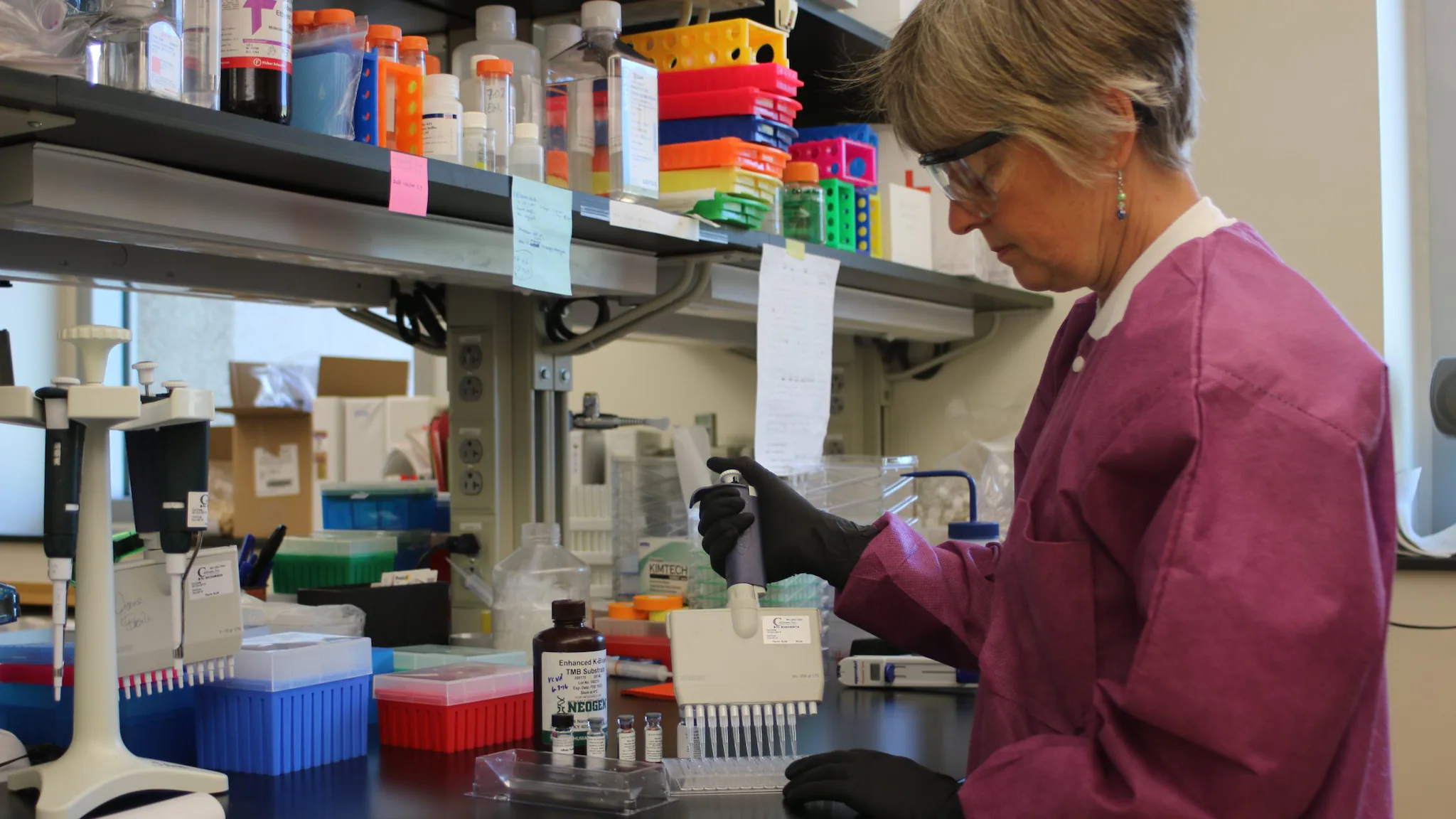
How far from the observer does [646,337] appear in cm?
253

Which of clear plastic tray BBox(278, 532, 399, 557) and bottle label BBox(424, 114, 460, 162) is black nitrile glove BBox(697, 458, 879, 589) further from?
clear plastic tray BBox(278, 532, 399, 557)

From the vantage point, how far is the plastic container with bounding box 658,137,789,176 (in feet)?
5.36

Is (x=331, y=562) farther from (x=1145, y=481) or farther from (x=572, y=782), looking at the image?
(x=1145, y=481)

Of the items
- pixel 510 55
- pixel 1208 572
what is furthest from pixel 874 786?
pixel 510 55

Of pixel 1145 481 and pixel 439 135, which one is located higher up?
pixel 439 135

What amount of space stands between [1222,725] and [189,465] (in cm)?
84

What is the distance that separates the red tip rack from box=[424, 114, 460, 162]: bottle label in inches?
32.9

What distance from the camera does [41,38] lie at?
0.93 meters

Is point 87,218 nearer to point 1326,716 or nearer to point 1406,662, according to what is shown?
point 1326,716

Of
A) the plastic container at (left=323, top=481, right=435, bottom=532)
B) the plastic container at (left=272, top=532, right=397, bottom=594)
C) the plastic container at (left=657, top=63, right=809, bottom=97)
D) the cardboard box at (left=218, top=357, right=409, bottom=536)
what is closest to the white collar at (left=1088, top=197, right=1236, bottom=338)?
the plastic container at (left=657, top=63, right=809, bottom=97)

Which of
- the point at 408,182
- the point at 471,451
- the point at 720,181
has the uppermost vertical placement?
the point at 720,181

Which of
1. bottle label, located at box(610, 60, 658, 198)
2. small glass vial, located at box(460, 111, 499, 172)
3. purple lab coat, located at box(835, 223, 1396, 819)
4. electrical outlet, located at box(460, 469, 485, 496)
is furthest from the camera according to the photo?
electrical outlet, located at box(460, 469, 485, 496)

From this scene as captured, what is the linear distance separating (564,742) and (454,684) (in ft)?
0.47

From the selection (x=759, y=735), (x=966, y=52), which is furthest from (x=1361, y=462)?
(x=759, y=735)
